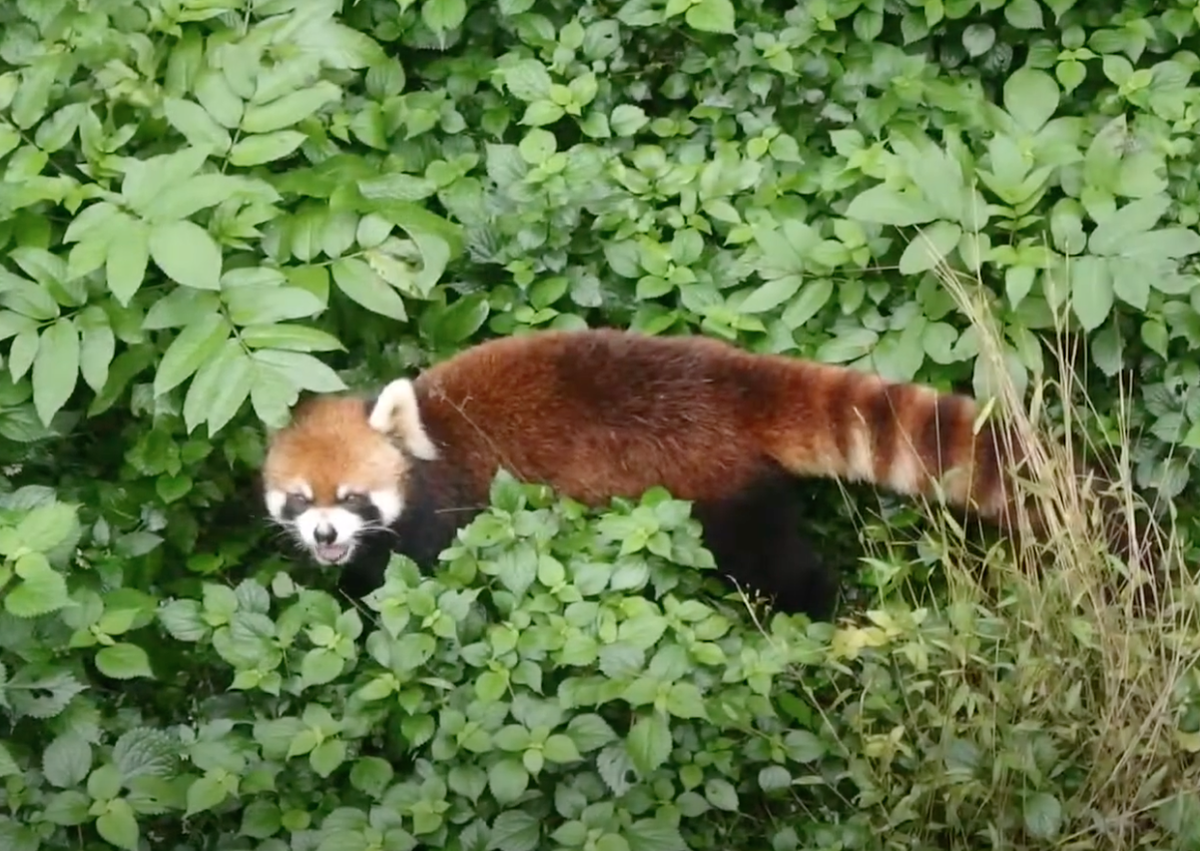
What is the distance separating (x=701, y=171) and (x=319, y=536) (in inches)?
48.6

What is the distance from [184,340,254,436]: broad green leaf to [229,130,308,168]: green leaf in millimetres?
432

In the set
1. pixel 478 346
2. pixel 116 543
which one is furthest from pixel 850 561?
pixel 116 543

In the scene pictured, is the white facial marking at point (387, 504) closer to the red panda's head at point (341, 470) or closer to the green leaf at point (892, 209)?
the red panda's head at point (341, 470)

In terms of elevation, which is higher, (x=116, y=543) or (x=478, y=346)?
(x=478, y=346)

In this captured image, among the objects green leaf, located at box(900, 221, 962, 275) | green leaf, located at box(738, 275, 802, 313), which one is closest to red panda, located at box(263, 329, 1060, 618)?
green leaf, located at box(738, 275, 802, 313)

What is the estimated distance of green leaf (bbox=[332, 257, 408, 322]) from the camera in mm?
2896

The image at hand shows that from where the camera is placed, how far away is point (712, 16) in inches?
136

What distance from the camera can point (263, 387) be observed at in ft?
8.68

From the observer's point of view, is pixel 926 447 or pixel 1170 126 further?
pixel 1170 126

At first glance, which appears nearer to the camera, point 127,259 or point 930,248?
point 127,259

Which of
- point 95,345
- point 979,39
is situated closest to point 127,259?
point 95,345

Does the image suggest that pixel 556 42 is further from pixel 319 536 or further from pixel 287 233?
pixel 319 536

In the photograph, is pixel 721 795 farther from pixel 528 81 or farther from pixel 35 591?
pixel 528 81

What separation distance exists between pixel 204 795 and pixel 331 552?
657 millimetres
